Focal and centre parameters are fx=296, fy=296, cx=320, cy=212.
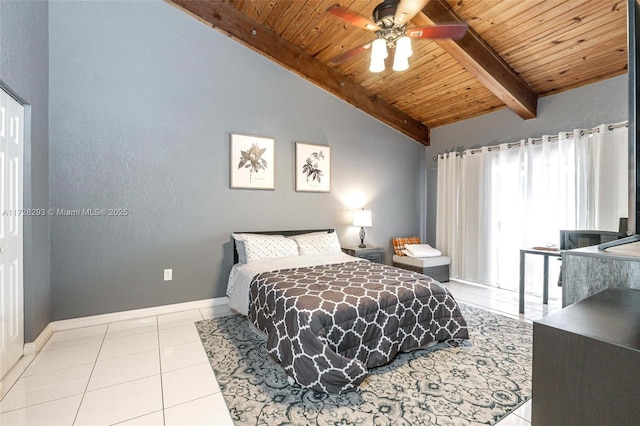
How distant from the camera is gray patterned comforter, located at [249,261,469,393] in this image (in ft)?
6.15

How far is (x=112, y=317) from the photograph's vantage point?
3070 millimetres

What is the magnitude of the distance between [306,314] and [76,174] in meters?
2.75

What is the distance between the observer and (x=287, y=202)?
410cm

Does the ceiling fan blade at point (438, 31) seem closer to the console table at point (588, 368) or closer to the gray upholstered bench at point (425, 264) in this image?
the console table at point (588, 368)

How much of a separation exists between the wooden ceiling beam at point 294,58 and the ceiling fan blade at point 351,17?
1852 millimetres

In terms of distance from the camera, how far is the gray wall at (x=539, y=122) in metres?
3.30

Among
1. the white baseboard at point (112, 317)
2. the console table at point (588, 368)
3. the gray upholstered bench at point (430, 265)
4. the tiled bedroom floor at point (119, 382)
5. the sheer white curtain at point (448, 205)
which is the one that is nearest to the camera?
the console table at point (588, 368)

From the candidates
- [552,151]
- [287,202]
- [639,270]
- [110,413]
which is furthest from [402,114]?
[110,413]

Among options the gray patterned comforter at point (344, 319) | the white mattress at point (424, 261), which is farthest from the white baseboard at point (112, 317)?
the white mattress at point (424, 261)

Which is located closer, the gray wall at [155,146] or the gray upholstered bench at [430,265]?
the gray wall at [155,146]

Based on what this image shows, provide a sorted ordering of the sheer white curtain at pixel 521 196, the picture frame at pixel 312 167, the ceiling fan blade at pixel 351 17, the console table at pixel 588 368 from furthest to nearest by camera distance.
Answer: the picture frame at pixel 312 167 → the sheer white curtain at pixel 521 196 → the ceiling fan blade at pixel 351 17 → the console table at pixel 588 368

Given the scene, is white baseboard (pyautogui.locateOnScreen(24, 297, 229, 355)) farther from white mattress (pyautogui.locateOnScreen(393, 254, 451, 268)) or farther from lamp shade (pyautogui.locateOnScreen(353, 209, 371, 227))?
white mattress (pyautogui.locateOnScreen(393, 254, 451, 268))

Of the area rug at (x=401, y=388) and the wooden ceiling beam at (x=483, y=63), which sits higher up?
the wooden ceiling beam at (x=483, y=63)

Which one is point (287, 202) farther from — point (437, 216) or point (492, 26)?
point (492, 26)
